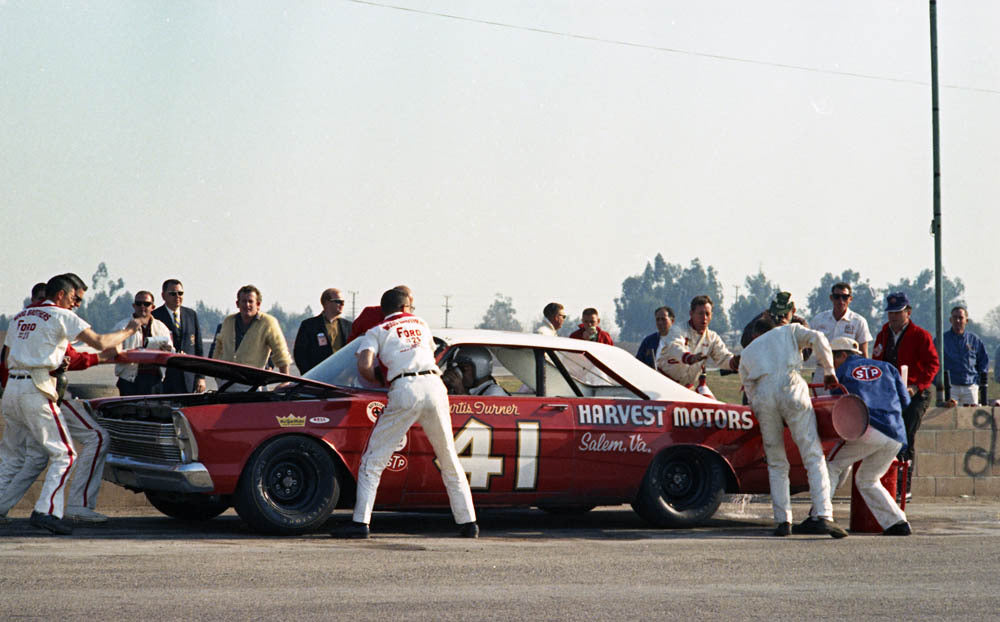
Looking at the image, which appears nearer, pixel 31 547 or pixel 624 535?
pixel 31 547

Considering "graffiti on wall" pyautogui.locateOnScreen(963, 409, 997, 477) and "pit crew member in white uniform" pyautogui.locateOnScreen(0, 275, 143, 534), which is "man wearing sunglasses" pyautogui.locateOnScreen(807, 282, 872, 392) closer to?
"graffiti on wall" pyautogui.locateOnScreen(963, 409, 997, 477)

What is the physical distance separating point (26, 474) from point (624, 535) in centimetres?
443

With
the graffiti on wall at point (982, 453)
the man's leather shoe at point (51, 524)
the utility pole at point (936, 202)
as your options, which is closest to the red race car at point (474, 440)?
the man's leather shoe at point (51, 524)

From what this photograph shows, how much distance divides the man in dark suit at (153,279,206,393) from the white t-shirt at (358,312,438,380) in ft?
10.8

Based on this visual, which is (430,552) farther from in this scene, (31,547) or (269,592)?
(31,547)

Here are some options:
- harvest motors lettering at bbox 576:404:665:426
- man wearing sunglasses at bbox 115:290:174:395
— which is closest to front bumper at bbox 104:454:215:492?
man wearing sunglasses at bbox 115:290:174:395

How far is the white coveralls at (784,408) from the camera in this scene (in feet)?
33.1

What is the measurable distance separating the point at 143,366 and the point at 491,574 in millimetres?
5441

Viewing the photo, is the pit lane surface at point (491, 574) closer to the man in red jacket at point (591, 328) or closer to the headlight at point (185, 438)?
the headlight at point (185, 438)

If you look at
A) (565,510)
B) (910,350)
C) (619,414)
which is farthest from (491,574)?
(910,350)

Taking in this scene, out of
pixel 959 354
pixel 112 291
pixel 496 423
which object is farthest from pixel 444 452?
pixel 112 291

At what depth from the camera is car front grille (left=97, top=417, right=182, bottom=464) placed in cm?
916

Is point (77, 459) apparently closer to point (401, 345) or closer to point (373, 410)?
point (373, 410)

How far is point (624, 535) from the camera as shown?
992 cm
